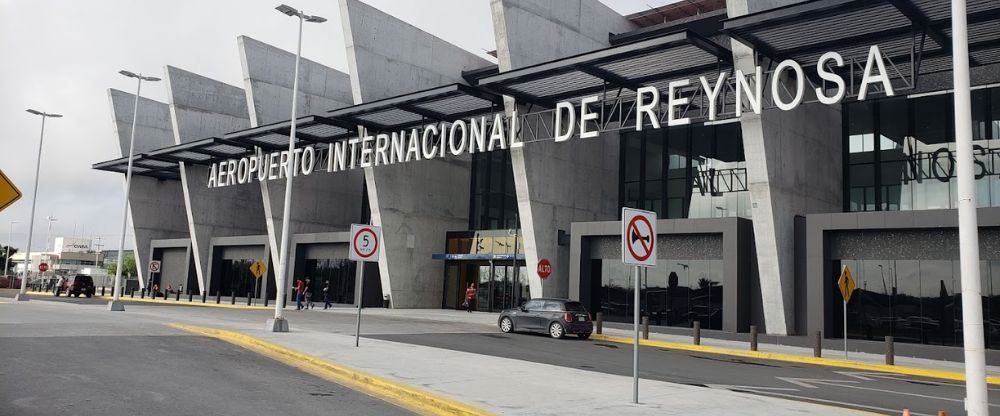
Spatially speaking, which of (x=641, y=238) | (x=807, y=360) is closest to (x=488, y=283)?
(x=807, y=360)

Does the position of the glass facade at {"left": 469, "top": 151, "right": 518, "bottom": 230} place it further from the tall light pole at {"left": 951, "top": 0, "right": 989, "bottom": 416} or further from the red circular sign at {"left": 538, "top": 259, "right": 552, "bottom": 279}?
the tall light pole at {"left": 951, "top": 0, "right": 989, "bottom": 416}

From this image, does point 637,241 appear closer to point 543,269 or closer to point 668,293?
point 543,269

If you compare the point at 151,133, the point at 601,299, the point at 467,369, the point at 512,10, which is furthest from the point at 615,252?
the point at 151,133

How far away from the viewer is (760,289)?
28344mm

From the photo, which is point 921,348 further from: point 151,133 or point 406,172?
point 151,133

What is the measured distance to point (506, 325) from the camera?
26703mm

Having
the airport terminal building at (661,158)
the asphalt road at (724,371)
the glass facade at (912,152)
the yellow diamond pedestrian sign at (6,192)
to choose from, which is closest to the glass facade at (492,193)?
the airport terminal building at (661,158)

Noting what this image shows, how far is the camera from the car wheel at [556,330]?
24641mm

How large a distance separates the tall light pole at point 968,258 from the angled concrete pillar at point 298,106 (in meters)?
39.8

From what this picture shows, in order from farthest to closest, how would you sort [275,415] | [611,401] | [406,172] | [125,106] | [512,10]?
[125,106] < [406,172] < [512,10] < [611,401] < [275,415]

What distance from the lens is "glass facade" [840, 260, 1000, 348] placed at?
23.5m

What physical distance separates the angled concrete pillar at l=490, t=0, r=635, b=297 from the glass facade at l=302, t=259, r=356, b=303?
649 inches

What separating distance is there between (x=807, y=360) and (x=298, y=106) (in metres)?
36.9

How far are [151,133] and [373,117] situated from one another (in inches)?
1210
